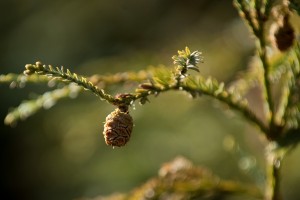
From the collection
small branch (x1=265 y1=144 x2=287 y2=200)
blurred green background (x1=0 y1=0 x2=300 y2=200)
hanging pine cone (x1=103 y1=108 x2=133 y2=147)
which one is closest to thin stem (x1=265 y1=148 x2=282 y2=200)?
small branch (x1=265 y1=144 x2=287 y2=200)

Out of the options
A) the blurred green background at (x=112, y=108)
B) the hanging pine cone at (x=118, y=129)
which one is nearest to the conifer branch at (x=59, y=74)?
the hanging pine cone at (x=118, y=129)

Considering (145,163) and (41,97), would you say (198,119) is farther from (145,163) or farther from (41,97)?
(41,97)

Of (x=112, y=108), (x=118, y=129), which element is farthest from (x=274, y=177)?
(x=112, y=108)

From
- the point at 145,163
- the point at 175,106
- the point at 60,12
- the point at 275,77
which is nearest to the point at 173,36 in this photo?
the point at 60,12

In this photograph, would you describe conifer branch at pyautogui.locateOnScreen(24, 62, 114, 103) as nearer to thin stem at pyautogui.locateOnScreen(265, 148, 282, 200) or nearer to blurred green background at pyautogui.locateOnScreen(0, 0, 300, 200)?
thin stem at pyautogui.locateOnScreen(265, 148, 282, 200)

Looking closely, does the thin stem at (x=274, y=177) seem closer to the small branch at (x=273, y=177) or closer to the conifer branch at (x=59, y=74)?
the small branch at (x=273, y=177)
